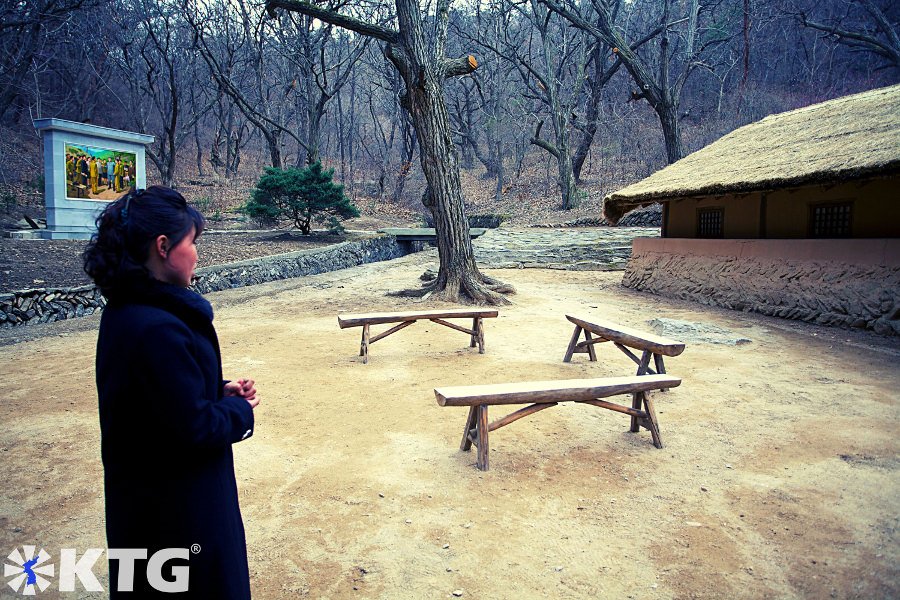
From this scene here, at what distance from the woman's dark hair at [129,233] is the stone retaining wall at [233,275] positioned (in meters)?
8.38

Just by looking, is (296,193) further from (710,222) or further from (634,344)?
(634,344)

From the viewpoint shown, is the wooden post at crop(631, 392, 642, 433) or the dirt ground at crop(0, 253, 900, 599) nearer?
the dirt ground at crop(0, 253, 900, 599)

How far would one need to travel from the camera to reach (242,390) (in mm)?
1792

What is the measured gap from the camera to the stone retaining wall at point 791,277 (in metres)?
7.69

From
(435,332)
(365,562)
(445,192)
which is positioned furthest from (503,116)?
(365,562)

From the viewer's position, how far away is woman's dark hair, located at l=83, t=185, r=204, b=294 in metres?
1.51

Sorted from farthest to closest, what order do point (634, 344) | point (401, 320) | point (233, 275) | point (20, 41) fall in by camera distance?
point (20, 41), point (233, 275), point (401, 320), point (634, 344)

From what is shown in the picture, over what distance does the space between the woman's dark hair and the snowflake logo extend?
76.7 inches

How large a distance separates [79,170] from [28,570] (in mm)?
15608

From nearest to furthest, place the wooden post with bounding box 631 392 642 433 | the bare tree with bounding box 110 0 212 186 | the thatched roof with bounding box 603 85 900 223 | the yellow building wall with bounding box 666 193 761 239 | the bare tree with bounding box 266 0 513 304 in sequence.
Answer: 1. the wooden post with bounding box 631 392 642 433
2. the thatched roof with bounding box 603 85 900 223
3. the bare tree with bounding box 266 0 513 304
4. the yellow building wall with bounding box 666 193 761 239
5. the bare tree with bounding box 110 0 212 186

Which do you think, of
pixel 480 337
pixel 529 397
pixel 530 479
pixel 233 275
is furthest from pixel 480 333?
pixel 233 275

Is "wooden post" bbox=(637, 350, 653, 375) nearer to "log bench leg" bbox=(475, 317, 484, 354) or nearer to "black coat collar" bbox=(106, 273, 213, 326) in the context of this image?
"log bench leg" bbox=(475, 317, 484, 354)

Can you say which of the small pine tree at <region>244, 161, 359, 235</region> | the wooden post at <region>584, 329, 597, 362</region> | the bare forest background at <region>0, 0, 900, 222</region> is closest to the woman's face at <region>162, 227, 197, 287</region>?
the wooden post at <region>584, 329, 597, 362</region>

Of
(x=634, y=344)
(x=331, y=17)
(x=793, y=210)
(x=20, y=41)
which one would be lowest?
(x=634, y=344)
